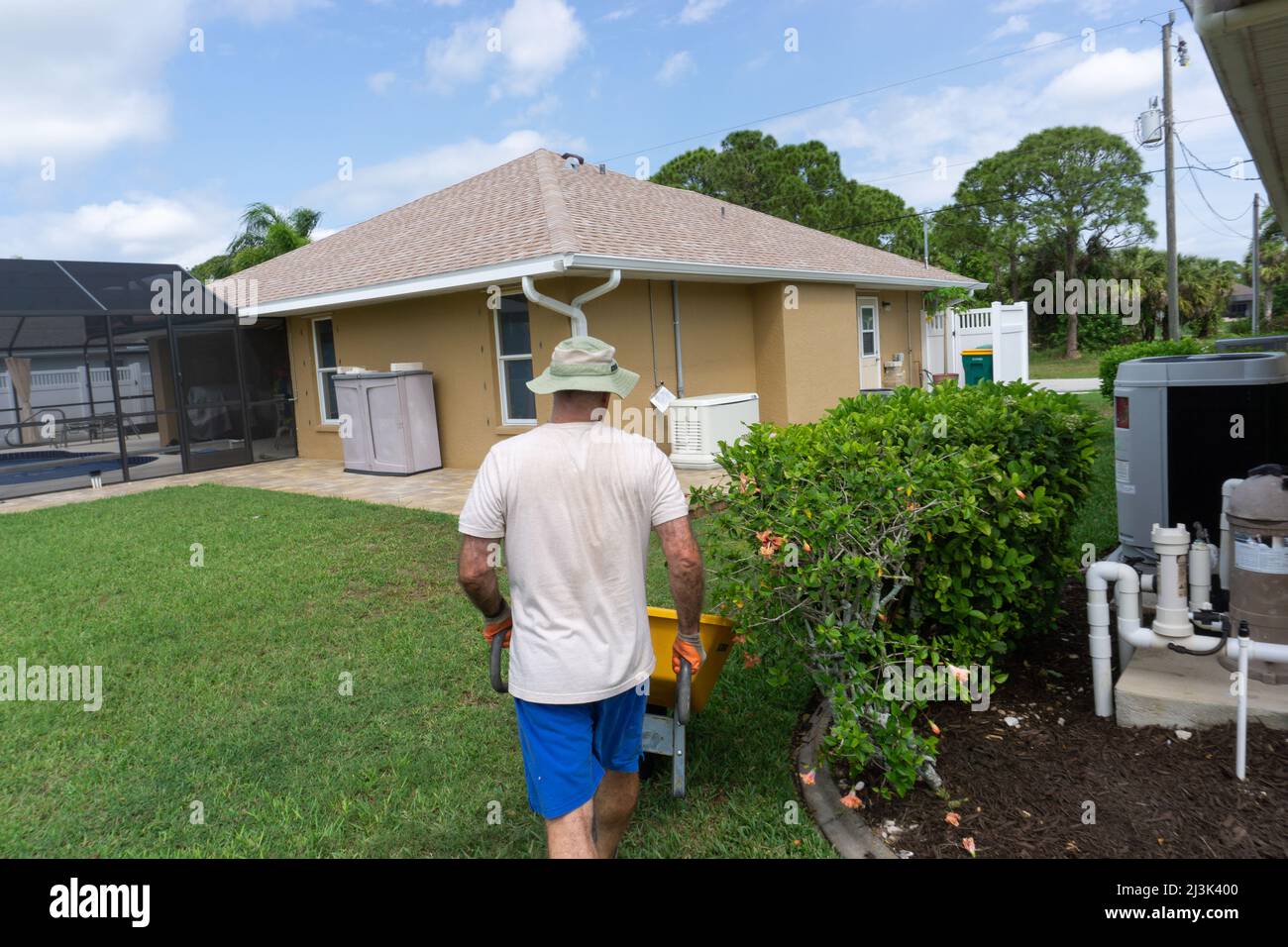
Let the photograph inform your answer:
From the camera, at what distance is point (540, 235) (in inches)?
438

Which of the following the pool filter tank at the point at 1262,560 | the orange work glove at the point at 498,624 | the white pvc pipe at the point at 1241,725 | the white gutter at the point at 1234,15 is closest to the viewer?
the white gutter at the point at 1234,15

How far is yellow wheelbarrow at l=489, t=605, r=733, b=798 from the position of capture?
3234 mm

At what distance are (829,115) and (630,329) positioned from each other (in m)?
23.5

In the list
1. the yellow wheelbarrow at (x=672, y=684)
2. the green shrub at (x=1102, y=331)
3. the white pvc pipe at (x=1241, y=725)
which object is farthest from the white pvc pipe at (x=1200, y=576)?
the green shrub at (x=1102, y=331)

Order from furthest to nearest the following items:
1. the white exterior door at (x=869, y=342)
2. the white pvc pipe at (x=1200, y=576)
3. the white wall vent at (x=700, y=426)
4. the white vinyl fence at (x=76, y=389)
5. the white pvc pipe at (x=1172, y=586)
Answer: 1. the white exterior door at (x=869, y=342)
2. the white vinyl fence at (x=76, y=389)
3. the white wall vent at (x=700, y=426)
4. the white pvc pipe at (x=1200, y=576)
5. the white pvc pipe at (x=1172, y=586)

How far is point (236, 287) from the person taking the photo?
16.3m

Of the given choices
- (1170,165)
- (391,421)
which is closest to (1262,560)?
(391,421)

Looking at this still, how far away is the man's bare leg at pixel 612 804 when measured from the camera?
2803 mm

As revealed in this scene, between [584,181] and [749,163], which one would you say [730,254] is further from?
[749,163]

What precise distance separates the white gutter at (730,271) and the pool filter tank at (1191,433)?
680 centimetres

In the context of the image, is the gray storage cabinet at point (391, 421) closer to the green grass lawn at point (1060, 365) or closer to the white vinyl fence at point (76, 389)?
the white vinyl fence at point (76, 389)

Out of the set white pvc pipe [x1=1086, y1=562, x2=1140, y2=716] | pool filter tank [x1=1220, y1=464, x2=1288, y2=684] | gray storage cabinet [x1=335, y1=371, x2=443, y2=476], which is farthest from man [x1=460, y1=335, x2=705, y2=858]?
gray storage cabinet [x1=335, y1=371, x2=443, y2=476]
